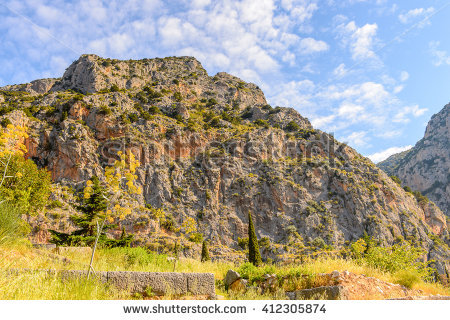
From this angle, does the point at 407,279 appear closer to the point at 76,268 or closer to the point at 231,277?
the point at 231,277

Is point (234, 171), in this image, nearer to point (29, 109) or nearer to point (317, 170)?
point (317, 170)

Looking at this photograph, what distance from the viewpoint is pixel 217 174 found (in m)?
56.6

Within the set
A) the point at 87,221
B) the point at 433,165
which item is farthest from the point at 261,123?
the point at 433,165

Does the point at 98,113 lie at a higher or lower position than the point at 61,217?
higher

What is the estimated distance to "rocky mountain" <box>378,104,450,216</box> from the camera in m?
90.2

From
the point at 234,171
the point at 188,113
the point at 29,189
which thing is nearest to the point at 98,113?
the point at 188,113

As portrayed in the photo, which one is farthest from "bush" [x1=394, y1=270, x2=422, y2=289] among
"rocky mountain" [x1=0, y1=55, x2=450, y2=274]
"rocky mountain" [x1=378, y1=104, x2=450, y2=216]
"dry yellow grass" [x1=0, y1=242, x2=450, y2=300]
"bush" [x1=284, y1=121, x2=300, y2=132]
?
"rocky mountain" [x1=378, y1=104, x2=450, y2=216]

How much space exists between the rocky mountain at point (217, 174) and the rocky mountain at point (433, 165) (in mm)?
28932

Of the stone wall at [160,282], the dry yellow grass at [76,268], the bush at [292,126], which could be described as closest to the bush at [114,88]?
the bush at [292,126]

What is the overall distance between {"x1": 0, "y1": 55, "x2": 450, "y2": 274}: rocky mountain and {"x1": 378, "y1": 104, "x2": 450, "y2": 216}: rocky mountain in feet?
94.9

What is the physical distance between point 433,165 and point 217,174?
80.7 meters

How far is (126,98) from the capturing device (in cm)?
6338

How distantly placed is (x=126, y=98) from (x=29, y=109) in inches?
709

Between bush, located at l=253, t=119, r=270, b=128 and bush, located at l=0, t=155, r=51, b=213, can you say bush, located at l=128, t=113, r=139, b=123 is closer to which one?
bush, located at l=253, t=119, r=270, b=128
